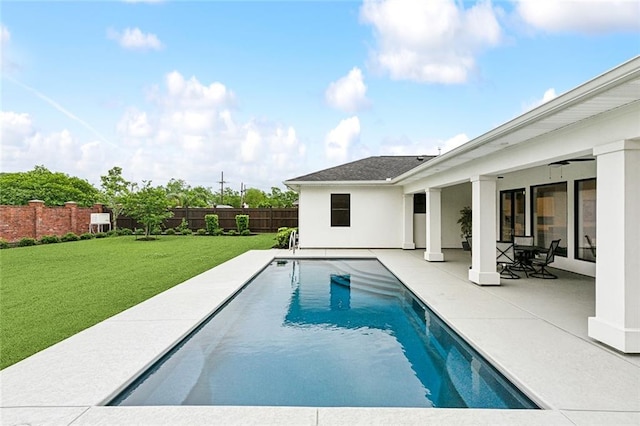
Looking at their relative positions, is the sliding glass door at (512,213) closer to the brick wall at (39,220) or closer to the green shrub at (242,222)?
the green shrub at (242,222)

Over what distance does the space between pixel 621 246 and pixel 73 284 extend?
10033mm

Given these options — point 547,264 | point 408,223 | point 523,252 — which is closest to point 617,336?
point 547,264

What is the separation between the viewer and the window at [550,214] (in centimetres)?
1036

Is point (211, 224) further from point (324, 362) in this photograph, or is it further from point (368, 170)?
point (324, 362)

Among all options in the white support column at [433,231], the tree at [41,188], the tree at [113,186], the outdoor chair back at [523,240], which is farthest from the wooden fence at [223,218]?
the outdoor chair back at [523,240]

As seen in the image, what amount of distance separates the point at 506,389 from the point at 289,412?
205cm

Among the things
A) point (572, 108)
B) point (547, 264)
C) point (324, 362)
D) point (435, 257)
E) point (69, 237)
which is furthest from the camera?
point (69, 237)

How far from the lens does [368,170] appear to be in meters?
17.5

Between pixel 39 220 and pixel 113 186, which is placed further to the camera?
pixel 113 186

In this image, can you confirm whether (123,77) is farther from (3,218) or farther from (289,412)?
(289,412)

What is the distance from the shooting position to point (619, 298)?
4.61 m

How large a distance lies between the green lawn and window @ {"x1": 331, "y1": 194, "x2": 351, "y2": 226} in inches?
157

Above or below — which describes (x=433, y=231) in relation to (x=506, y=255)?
above

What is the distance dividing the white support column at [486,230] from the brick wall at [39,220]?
817 inches
